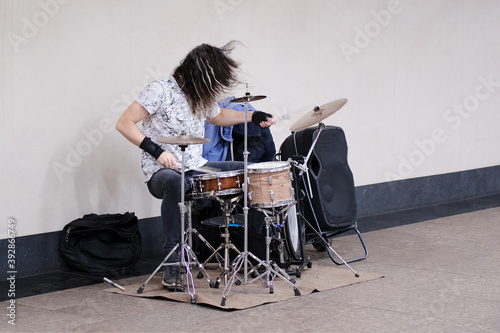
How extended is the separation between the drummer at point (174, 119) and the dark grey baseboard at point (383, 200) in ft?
2.61

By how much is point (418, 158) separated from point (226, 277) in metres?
3.41

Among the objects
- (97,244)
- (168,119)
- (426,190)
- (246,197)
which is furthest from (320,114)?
(426,190)

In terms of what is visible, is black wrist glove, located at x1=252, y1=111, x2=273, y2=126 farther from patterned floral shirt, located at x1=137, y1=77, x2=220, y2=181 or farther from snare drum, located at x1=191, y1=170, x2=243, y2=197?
snare drum, located at x1=191, y1=170, x2=243, y2=197

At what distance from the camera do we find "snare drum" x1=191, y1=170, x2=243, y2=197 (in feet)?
13.0

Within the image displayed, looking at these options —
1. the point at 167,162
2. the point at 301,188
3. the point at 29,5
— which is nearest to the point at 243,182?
the point at 167,162

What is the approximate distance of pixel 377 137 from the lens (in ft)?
21.8

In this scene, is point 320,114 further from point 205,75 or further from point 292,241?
point 292,241

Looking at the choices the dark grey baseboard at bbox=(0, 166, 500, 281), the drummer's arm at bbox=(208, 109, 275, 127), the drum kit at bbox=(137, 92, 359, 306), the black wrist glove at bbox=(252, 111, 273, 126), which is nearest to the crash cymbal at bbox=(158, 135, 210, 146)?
the drum kit at bbox=(137, 92, 359, 306)

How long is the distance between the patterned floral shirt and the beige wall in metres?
0.57

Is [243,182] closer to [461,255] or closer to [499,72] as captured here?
[461,255]

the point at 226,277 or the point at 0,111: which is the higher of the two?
the point at 0,111

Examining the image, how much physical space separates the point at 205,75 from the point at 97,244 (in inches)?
48.1

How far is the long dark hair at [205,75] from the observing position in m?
4.23

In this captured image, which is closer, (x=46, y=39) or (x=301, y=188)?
(x=46, y=39)
